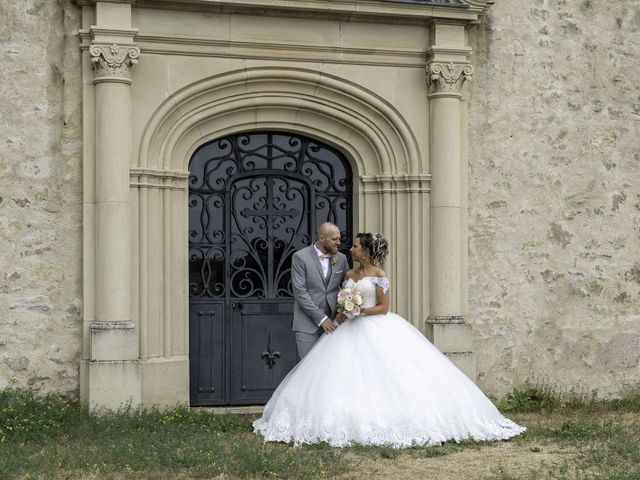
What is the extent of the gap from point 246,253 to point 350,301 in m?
2.09

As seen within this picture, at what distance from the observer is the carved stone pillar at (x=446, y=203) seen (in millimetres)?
10008

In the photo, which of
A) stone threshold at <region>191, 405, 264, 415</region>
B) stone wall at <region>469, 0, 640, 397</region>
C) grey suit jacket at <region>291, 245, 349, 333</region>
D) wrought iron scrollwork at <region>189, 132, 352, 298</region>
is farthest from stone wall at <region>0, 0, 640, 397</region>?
stone threshold at <region>191, 405, 264, 415</region>

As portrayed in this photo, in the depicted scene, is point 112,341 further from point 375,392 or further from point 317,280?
point 375,392

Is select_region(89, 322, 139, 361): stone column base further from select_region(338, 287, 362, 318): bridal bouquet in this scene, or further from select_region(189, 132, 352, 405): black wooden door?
select_region(338, 287, 362, 318): bridal bouquet

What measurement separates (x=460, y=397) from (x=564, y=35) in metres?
4.41

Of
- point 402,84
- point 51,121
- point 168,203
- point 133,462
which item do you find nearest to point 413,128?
point 402,84

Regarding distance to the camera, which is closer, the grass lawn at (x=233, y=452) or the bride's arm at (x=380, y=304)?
the grass lawn at (x=233, y=452)

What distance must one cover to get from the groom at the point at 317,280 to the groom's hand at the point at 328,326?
0.26ft

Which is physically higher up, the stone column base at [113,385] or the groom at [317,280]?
the groom at [317,280]

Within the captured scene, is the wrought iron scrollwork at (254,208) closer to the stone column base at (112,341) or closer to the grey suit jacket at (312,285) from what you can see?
the stone column base at (112,341)

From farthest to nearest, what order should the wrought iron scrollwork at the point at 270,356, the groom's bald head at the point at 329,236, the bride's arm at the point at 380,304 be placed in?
1. the wrought iron scrollwork at the point at 270,356
2. the groom's bald head at the point at 329,236
3. the bride's arm at the point at 380,304

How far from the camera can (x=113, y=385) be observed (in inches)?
357

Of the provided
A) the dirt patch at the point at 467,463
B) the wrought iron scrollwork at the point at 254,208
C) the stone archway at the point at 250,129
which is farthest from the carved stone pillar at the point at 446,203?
the dirt patch at the point at 467,463

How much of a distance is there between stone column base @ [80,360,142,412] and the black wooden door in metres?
0.96
